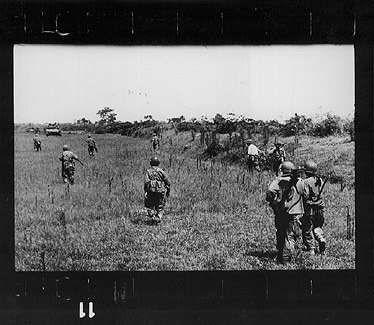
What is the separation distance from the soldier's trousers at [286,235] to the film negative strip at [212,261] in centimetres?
15

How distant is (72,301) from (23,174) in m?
1.15

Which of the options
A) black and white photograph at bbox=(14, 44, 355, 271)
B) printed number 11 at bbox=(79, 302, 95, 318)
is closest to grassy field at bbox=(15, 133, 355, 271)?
black and white photograph at bbox=(14, 44, 355, 271)

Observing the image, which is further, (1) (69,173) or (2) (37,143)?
(1) (69,173)

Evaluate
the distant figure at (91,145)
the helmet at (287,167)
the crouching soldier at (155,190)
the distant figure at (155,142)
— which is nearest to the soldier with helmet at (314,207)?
the helmet at (287,167)

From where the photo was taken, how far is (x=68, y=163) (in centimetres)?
710

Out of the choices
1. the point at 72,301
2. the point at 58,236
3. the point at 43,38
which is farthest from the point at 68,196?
the point at 43,38

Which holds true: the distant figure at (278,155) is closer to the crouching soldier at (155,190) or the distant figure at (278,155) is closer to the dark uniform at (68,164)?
the crouching soldier at (155,190)

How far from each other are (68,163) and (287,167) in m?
1.87

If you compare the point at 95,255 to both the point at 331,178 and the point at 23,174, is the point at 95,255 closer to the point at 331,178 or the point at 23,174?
the point at 23,174

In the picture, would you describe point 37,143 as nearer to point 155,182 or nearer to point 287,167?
point 155,182

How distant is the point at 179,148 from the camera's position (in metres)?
7.14

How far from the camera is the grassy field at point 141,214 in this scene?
7.03 metres

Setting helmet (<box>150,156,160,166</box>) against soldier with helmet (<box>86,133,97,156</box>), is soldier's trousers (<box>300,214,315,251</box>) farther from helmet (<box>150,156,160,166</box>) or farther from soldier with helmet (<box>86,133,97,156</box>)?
soldier with helmet (<box>86,133,97,156</box>)

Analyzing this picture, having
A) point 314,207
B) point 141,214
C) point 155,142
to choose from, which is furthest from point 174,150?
point 314,207
